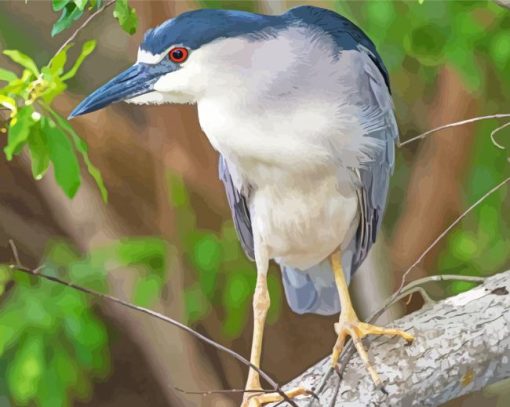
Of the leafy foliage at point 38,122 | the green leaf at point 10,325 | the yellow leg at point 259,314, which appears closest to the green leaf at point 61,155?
the leafy foliage at point 38,122

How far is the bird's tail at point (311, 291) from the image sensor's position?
159 cm

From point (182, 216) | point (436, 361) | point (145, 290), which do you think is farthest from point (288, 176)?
point (182, 216)

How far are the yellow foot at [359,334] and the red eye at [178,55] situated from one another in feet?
1.46

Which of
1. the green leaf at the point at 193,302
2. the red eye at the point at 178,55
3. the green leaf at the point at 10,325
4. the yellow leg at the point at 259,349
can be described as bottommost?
the green leaf at the point at 193,302

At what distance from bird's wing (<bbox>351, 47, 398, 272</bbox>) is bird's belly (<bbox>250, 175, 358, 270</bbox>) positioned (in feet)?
0.06

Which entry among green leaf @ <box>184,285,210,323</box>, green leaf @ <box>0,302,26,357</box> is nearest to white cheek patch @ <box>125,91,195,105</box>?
green leaf @ <box>0,302,26,357</box>

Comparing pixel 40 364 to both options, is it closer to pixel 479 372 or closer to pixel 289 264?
pixel 289 264

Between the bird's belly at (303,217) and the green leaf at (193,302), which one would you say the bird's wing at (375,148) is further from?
the green leaf at (193,302)

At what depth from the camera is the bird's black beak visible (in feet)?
3.89

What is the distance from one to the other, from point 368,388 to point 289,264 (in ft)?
1.03

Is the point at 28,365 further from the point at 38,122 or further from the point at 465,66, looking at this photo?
the point at 465,66

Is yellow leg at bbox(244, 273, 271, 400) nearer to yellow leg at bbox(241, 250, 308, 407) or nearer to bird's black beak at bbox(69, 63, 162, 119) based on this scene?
yellow leg at bbox(241, 250, 308, 407)

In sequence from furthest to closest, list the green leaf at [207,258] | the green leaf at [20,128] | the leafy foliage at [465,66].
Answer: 1. the green leaf at [207,258]
2. the leafy foliage at [465,66]
3. the green leaf at [20,128]

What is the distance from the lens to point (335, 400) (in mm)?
1174
